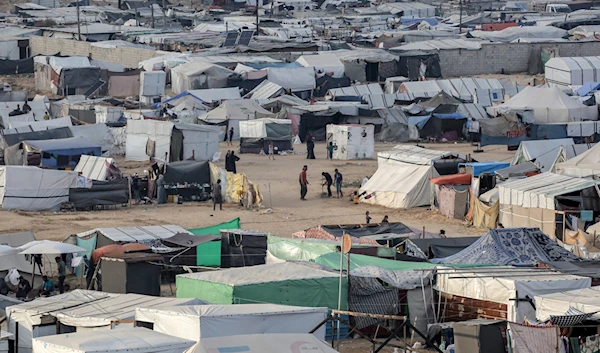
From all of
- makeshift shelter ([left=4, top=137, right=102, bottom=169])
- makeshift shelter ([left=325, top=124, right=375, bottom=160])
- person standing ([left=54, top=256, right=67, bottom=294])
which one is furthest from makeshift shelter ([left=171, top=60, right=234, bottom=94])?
person standing ([left=54, top=256, right=67, bottom=294])

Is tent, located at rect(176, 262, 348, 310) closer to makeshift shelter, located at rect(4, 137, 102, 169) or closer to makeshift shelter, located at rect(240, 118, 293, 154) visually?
makeshift shelter, located at rect(4, 137, 102, 169)

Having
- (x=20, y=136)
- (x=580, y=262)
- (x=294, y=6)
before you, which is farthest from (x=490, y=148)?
(x=294, y=6)

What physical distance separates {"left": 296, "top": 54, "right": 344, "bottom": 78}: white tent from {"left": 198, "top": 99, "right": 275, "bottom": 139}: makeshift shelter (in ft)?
37.6

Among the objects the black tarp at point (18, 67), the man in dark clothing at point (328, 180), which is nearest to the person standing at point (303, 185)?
the man in dark clothing at point (328, 180)

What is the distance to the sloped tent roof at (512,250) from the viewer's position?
60.1ft

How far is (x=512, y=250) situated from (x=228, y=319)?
674 centimetres

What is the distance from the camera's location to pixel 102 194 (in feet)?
89.9

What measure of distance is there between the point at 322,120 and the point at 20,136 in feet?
35.7

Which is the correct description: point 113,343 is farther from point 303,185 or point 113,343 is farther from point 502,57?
point 502,57

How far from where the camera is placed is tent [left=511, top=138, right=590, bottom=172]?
29.1 meters

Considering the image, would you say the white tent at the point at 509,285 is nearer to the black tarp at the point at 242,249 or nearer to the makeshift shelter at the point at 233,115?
the black tarp at the point at 242,249

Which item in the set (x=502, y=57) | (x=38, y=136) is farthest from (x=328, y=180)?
(x=502, y=57)

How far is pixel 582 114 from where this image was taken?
40406 millimetres

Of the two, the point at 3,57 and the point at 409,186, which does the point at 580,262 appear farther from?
the point at 3,57
